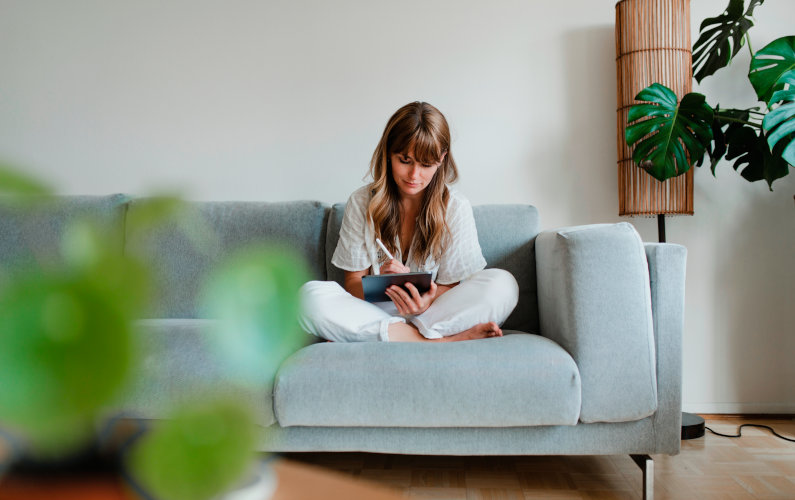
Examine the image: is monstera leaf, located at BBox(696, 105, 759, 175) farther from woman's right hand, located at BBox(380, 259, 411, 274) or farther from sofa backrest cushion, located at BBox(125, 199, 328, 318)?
sofa backrest cushion, located at BBox(125, 199, 328, 318)

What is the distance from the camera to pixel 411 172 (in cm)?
178

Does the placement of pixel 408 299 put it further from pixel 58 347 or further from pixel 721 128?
pixel 58 347

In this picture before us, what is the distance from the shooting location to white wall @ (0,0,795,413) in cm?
219

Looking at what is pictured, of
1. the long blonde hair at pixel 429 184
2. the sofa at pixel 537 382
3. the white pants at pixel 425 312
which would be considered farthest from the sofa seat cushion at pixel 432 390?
the long blonde hair at pixel 429 184

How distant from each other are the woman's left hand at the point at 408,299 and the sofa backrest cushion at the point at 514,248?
0.35m

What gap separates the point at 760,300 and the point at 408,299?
4.91 feet

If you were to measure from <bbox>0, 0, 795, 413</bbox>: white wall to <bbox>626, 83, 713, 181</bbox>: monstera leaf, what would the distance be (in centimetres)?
→ 38

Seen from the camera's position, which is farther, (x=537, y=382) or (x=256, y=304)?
(x=537, y=382)

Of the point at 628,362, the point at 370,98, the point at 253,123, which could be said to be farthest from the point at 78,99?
the point at 628,362

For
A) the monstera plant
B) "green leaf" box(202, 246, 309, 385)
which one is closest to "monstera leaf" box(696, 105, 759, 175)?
the monstera plant

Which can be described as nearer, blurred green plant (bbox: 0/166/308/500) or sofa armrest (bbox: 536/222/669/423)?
blurred green plant (bbox: 0/166/308/500)

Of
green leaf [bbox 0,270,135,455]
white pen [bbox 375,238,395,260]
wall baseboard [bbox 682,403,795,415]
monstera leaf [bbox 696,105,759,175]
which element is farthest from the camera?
wall baseboard [bbox 682,403,795,415]

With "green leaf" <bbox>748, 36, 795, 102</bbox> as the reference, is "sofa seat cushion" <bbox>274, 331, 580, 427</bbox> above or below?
below

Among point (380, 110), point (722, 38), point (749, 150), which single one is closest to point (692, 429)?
point (749, 150)
